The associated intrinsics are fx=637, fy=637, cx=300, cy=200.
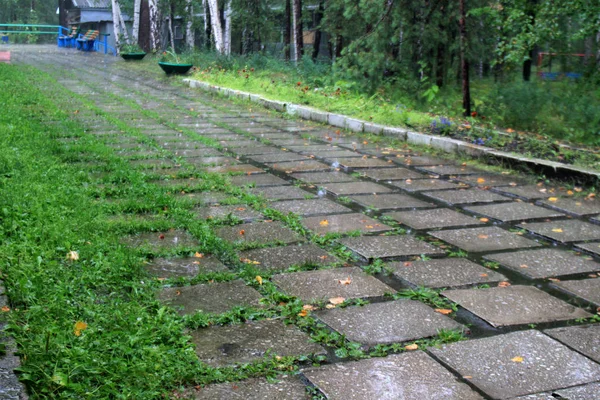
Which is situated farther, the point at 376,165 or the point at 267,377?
the point at 376,165

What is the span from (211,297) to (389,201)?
2574 millimetres

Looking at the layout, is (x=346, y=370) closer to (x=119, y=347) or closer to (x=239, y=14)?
(x=119, y=347)

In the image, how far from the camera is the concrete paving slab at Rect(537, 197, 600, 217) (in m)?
5.32

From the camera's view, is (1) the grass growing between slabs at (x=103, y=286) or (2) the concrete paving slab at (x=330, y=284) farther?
(2) the concrete paving slab at (x=330, y=284)

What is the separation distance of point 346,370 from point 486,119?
729 centimetres

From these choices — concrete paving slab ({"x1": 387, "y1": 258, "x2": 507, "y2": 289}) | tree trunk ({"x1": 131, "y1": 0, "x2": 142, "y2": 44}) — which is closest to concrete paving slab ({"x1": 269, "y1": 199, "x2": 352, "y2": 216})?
concrete paving slab ({"x1": 387, "y1": 258, "x2": 507, "y2": 289})

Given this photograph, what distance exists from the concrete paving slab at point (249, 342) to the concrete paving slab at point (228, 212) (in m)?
1.85

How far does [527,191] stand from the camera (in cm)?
602

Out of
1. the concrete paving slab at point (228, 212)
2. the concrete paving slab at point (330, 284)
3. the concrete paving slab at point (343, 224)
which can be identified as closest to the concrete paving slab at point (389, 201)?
the concrete paving slab at point (343, 224)

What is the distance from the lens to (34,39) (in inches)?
1721

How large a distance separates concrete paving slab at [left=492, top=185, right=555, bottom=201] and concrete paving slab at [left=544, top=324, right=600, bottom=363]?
2.77m

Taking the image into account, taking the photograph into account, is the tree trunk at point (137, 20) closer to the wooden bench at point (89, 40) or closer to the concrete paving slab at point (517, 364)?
the wooden bench at point (89, 40)

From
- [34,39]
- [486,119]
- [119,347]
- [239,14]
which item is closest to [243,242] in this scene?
[119,347]

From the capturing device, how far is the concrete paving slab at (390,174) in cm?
650
